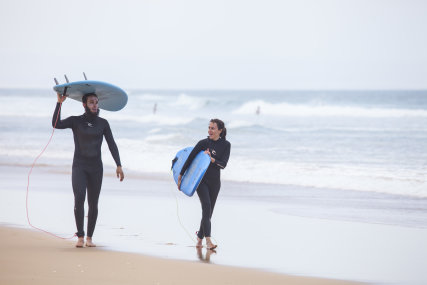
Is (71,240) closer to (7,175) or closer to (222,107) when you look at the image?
(7,175)

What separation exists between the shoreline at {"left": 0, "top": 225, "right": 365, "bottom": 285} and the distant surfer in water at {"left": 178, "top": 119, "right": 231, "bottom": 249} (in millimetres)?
773

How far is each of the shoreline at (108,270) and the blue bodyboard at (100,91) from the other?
1541 millimetres

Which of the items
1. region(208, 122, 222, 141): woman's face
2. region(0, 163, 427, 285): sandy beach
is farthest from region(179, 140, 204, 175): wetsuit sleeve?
region(0, 163, 427, 285): sandy beach

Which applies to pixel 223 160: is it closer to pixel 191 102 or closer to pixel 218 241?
pixel 218 241

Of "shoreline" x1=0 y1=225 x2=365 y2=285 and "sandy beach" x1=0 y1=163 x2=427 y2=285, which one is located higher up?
"sandy beach" x1=0 y1=163 x2=427 y2=285

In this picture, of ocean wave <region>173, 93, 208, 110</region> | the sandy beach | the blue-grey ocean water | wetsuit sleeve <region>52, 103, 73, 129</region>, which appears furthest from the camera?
ocean wave <region>173, 93, 208, 110</region>

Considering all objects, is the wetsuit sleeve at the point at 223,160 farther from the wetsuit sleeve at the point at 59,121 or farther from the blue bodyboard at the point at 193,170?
the wetsuit sleeve at the point at 59,121

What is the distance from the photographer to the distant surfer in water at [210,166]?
6531mm

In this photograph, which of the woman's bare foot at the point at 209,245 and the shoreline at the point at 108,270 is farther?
the woman's bare foot at the point at 209,245

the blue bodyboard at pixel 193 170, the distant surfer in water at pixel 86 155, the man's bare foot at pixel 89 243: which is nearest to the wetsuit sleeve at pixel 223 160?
the blue bodyboard at pixel 193 170

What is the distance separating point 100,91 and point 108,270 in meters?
1.97

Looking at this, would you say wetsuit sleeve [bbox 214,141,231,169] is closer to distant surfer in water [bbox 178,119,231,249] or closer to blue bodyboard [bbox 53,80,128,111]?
distant surfer in water [bbox 178,119,231,249]

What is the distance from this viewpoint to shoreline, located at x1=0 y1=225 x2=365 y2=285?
5.05 meters

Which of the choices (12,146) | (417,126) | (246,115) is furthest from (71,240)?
(246,115)
